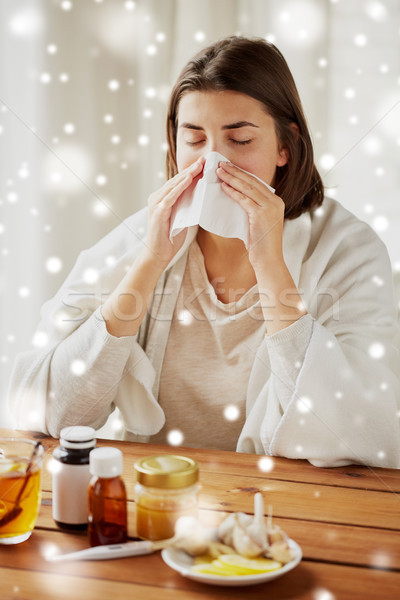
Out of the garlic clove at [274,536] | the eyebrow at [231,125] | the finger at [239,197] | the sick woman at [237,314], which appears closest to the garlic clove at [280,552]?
the garlic clove at [274,536]

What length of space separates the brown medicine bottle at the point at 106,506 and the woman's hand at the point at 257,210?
56 cm

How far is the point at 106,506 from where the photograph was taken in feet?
2.27

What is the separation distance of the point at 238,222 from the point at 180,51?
3.44 feet

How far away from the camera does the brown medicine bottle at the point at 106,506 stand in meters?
0.69

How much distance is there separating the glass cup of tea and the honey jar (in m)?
0.12

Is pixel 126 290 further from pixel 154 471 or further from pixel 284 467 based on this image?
pixel 154 471

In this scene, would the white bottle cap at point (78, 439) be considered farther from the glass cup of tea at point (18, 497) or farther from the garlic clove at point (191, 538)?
the garlic clove at point (191, 538)

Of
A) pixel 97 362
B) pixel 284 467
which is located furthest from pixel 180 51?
pixel 284 467

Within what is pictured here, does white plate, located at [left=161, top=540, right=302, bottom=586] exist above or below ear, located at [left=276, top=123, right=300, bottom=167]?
below

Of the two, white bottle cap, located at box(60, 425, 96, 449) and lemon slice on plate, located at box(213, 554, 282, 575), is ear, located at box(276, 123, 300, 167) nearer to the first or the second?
white bottle cap, located at box(60, 425, 96, 449)

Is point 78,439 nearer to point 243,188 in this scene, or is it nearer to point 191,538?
point 191,538

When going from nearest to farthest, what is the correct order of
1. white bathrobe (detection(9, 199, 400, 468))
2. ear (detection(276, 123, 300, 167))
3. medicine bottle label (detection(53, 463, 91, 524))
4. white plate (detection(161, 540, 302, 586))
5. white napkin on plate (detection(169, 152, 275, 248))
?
white plate (detection(161, 540, 302, 586)), medicine bottle label (detection(53, 463, 91, 524)), white bathrobe (detection(9, 199, 400, 468)), white napkin on plate (detection(169, 152, 275, 248)), ear (detection(276, 123, 300, 167))

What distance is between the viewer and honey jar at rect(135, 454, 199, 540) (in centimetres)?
68

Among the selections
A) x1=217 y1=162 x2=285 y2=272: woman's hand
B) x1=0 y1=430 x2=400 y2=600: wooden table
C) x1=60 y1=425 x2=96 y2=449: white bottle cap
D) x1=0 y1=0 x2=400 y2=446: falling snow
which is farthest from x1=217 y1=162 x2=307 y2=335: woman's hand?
x1=0 y1=0 x2=400 y2=446: falling snow
